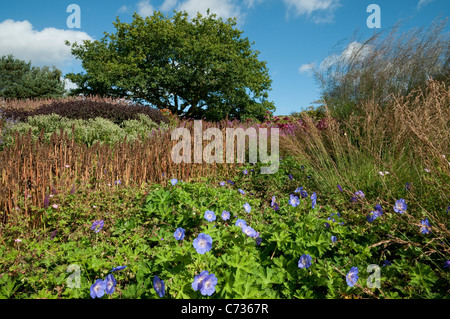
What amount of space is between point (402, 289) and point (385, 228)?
0.58 metres

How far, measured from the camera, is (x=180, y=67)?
16.4m

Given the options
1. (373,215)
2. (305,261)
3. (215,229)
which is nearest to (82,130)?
Answer: (215,229)

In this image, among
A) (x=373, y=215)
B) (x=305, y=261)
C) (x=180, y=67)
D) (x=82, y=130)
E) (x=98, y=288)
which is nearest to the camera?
(x=98, y=288)

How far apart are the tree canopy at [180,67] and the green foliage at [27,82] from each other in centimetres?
559

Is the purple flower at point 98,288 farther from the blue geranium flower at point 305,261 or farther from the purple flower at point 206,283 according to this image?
the blue geranium flower at point 305,261

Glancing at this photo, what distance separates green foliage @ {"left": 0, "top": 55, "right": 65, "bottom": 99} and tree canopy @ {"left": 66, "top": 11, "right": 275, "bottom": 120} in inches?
220

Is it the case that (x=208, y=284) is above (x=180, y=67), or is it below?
below

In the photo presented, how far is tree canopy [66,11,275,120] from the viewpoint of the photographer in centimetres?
1556

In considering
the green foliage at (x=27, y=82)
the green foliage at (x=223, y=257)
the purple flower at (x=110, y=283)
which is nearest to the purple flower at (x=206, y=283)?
the green foliage at (x=223, y=257)

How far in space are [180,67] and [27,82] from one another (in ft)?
45.3

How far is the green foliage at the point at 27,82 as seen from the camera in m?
21.5

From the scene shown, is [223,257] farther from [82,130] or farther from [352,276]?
[82,130]
